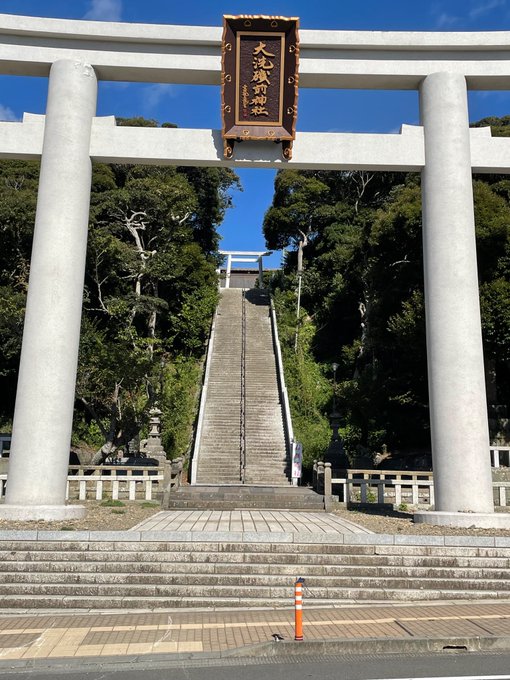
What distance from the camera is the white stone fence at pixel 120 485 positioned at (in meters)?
13.7

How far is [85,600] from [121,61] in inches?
369

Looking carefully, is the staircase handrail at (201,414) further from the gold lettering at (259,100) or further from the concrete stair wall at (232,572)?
the gold lettering at (259,100)

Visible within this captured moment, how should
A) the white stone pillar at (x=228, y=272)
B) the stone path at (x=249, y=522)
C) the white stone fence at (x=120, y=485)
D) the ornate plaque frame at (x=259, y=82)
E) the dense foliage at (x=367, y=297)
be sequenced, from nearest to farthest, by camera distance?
1. the stone path at (x=249, y=522)
2. the ornate plaque frame at (x=259, y=82)
3. the white stone fence at (x=120, y=485)
4. the dense foliage at (x=367, y=297)
5. the white stone pillar at (x=228, y=272)

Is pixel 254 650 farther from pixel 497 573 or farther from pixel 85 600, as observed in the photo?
pixel 497 573

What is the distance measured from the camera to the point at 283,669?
4.94 m

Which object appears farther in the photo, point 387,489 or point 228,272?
point 228,272

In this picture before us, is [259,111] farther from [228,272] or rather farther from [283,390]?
[228,272]

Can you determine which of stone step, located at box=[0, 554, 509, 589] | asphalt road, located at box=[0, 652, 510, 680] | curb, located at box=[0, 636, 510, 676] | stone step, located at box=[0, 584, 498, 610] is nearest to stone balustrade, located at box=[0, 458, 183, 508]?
stone step, located at box=[0, 554, 509, 589]

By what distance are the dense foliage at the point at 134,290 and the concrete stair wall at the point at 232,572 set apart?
914 centimetres

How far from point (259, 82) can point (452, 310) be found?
5634mm

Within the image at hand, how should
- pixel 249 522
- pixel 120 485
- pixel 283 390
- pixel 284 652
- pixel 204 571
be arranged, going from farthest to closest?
pixel 283 390 → pixel 120 485 → pixel 249 522 → pixel 204 571 → pixel 284 652

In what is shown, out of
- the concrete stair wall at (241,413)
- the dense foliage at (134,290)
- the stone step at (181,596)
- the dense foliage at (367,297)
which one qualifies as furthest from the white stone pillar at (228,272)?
the stone step at (181,596)

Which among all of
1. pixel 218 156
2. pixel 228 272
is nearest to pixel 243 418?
pixel 218 156

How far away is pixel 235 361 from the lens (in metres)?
27.3
